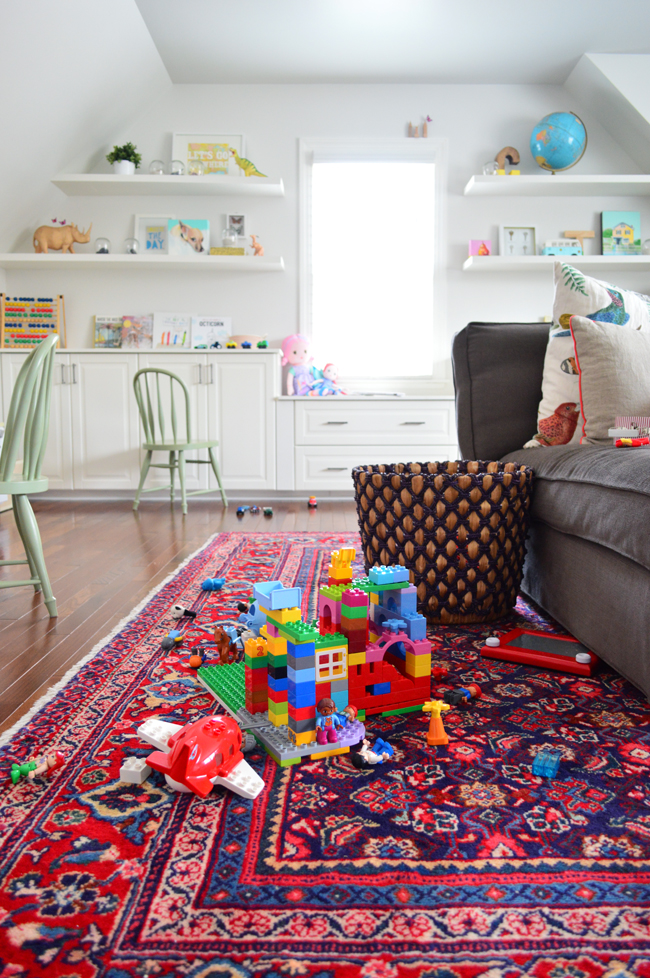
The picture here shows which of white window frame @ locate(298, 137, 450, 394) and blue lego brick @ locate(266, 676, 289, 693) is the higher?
white window frame @ locate(298, 137, 450, 394)

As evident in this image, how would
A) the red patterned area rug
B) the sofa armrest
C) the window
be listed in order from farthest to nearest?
1. the window
2. the sofa armrest
3. the red patterned area rug

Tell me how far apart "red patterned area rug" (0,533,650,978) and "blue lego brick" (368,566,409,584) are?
0.76 ft

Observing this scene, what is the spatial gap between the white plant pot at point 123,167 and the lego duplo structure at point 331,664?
151 inches

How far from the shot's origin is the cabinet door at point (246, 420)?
13.1 feet

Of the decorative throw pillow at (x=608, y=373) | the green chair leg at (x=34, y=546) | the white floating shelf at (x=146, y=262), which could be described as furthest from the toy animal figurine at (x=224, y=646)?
the white floating shelf at (x=146, y=262)

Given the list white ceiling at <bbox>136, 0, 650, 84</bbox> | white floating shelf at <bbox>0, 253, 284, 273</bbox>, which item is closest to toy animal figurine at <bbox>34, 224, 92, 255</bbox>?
white floating shelf at <bbox>0, 253, 284, 273</bbox>

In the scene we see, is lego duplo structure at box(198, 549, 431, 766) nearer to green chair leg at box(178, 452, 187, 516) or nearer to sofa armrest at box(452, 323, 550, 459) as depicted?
sofa armrest at box(452, 323, 550, 459)

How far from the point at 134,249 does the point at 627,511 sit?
3862 mm

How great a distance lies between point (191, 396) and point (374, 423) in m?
1.12

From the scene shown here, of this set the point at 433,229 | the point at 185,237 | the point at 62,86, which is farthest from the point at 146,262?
the point at 433,229

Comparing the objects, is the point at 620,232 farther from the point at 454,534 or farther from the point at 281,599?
the point at 281,599

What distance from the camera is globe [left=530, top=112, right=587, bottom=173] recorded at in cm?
411

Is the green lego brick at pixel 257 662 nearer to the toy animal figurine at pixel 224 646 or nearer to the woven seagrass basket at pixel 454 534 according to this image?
the toy animal figurine at pixel 224 646

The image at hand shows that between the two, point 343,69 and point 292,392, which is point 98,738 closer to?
point 292,392
